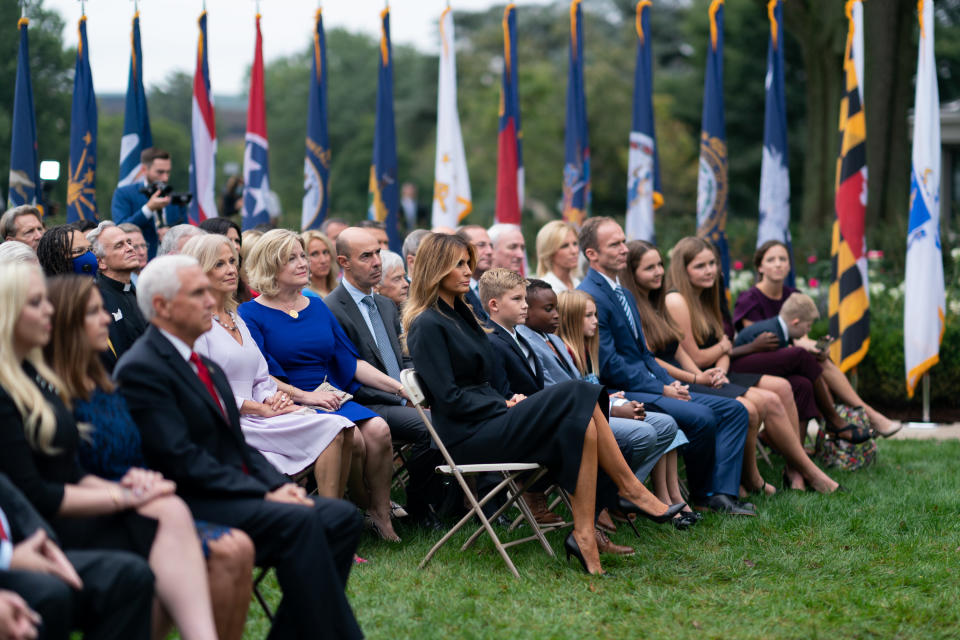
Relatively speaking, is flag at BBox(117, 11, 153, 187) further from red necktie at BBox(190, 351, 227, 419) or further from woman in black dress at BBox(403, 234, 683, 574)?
red necktie at BBox(190, 351, 227, 419)

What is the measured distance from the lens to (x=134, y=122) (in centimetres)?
1055

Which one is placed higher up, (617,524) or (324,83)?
(324,83)

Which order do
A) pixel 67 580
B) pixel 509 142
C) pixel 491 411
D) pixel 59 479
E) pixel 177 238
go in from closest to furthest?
pixel 67 580
pixel 59 479
pixel 491 411
pixel 177 238
pixel 509 142

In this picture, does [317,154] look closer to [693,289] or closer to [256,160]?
[256,160]

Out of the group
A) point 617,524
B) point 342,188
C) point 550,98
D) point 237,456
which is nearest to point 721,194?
point 617,524

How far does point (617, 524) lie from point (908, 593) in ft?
6.03

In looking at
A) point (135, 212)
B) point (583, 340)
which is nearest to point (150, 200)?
point (135, 212)

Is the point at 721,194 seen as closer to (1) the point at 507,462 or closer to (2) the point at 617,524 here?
(2) the point at 617,524

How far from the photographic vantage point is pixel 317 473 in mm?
5445

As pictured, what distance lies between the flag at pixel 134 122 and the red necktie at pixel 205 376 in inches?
273

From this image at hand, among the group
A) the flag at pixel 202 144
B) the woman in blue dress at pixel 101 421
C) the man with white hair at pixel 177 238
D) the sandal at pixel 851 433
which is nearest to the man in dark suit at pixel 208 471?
the woman in blue dress at pixel 101 421

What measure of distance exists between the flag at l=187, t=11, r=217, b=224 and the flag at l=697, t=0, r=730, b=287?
5005 millimetres

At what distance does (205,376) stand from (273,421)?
1521mm

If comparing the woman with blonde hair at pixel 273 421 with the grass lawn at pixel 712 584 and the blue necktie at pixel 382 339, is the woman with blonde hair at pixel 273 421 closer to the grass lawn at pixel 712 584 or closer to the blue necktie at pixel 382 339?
the grass lawn at pixel 712 584
